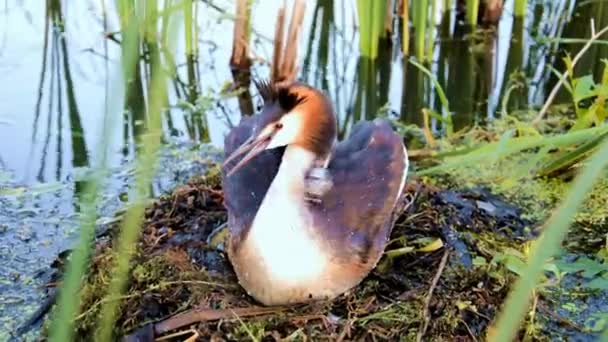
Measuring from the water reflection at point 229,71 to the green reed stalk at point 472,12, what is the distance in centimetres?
8

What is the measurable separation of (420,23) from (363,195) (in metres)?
A: 2.47

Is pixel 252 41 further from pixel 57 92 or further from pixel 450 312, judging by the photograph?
pixel 450 312

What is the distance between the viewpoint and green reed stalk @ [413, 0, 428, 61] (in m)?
4.83

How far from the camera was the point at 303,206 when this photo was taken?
2463mm

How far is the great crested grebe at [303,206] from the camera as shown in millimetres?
2441

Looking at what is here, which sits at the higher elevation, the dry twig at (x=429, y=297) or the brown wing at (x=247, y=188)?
the brown wing at (x=247, y=188)

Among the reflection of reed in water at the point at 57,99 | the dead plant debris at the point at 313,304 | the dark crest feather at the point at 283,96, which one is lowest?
the dead plant debris at the point at 313,304

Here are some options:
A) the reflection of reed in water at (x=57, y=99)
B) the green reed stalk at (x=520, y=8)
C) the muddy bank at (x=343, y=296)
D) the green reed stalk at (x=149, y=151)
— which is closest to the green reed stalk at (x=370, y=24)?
the green reed stalk at (x=520, y=8)

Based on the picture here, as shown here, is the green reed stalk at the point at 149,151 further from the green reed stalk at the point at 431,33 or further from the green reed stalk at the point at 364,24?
the green reed stalk at the point at 431,33

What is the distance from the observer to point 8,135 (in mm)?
4234

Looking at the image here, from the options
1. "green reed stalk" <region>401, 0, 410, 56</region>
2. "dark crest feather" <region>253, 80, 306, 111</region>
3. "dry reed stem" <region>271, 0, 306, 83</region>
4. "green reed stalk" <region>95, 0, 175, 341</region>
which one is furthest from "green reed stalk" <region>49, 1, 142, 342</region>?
"green reed stalk" <region>401, 0, 410, 56</region>

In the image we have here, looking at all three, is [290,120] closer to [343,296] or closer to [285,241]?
[285,241]

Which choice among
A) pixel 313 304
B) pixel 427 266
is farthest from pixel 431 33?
pixel 313 304

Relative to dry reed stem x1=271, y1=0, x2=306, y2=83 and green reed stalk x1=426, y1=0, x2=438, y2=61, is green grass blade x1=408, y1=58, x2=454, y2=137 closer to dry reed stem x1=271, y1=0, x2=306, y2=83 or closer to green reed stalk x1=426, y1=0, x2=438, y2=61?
dry reed stem x1=271, y1=0, x2=306, y2=83
